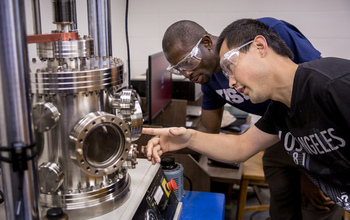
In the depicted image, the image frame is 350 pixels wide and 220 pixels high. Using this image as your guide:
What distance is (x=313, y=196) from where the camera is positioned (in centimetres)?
189

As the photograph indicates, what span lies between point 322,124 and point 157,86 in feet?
4.84

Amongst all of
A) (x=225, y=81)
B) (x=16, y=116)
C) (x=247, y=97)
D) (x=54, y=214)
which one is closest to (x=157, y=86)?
(x=225, y=81)

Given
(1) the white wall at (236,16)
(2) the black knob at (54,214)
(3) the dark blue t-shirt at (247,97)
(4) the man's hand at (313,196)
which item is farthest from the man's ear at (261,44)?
(1) the white wall at (236,16)

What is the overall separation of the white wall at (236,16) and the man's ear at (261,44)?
2.10m

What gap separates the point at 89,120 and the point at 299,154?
808mm

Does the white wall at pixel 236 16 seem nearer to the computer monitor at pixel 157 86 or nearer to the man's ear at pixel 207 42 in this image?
the computer monitor at pixel 157 86

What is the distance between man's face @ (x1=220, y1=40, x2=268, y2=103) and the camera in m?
1.17

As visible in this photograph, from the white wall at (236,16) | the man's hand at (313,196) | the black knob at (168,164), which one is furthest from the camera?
the white wall at (236,16)

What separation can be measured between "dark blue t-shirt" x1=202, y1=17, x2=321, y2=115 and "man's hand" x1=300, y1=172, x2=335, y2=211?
0.48m

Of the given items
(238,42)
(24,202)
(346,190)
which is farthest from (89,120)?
(346,190)

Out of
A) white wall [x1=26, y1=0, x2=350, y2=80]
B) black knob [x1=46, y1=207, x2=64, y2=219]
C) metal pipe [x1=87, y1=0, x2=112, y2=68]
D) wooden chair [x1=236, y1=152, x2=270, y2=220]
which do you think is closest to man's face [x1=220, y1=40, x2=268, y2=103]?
metal pipe [x1=87, y1=0, x2=112, y2=68]

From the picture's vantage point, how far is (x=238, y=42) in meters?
1.22

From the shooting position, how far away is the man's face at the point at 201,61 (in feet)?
5.59

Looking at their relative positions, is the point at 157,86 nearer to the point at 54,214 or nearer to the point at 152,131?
the point at 152,131
